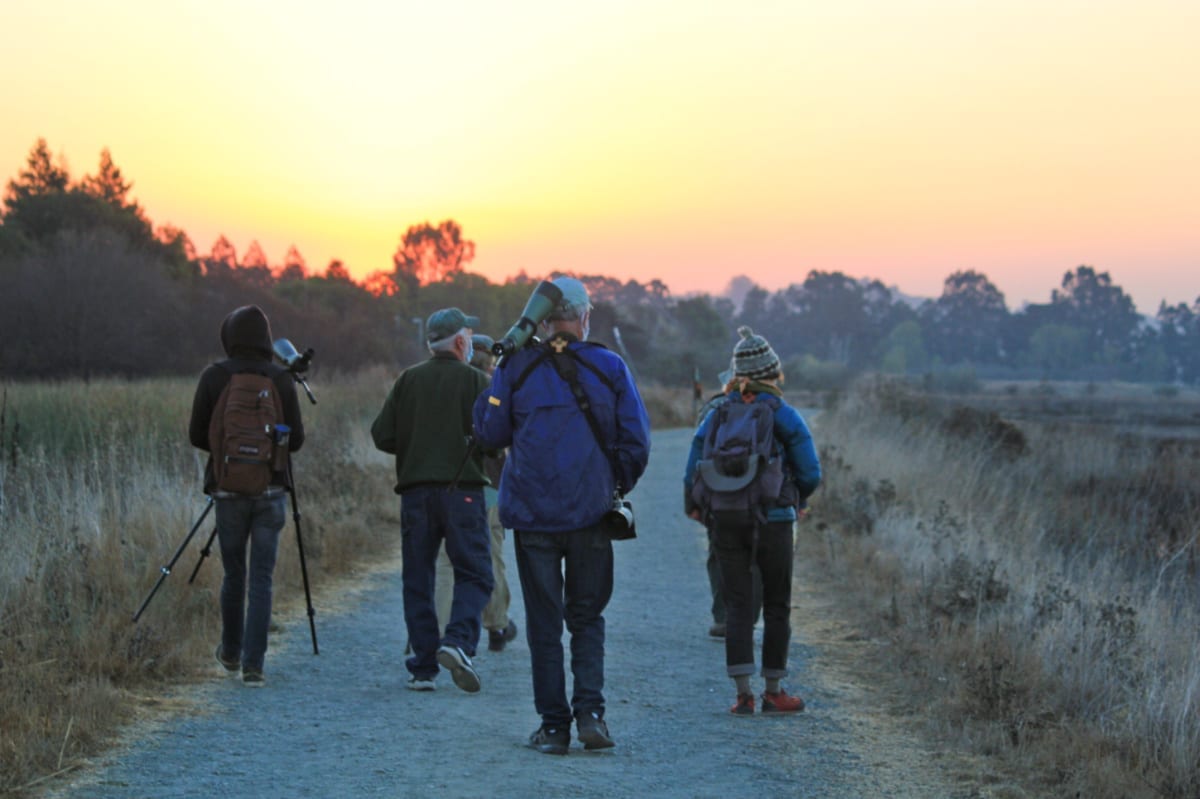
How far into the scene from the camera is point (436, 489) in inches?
304

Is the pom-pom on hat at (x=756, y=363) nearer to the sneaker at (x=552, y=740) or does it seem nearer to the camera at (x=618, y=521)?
the camera at (x=618, y=521)

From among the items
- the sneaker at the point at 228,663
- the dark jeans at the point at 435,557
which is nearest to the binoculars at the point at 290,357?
the dark jeans at the point at 435,557

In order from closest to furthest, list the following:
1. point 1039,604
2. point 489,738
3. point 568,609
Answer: point 568,609
point 489,738
point 1039,604

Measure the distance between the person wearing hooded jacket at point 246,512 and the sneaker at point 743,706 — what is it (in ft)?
9.16

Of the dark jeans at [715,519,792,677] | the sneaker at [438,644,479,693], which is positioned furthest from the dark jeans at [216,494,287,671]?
the dark jeans at [715,519,792,677]

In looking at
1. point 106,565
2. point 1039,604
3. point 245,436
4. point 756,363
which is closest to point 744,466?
point 756,363

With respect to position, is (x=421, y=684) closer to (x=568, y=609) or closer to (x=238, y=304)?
(x=568, y=609)

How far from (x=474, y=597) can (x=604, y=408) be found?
6.62 feet

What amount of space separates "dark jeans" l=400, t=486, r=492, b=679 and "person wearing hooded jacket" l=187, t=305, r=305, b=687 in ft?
2.62

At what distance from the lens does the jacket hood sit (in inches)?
303

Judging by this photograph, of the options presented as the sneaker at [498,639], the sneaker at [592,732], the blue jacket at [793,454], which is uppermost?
the blue jacket at [793,454]

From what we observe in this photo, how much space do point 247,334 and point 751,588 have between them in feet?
10.8

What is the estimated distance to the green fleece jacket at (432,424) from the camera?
7695 millimetres

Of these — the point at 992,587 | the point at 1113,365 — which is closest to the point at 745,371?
the point at 992,587
